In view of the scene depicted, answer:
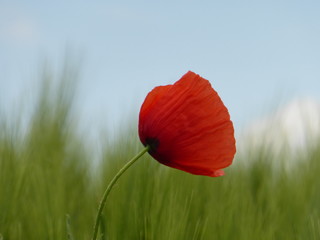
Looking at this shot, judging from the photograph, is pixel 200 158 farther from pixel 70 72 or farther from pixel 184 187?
pixel 70 72

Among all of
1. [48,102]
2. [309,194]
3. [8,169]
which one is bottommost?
[309,194]

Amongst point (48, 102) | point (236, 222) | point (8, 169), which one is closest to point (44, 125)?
point (48, 102)

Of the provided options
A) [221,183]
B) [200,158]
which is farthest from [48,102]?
[200,158]

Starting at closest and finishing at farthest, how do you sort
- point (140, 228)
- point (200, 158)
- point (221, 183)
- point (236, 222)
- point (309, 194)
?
point (200, 158) → point (140, 228) → point (236, 222) → point (221, 183) → point (309, 194)

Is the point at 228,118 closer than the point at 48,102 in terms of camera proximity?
Yes

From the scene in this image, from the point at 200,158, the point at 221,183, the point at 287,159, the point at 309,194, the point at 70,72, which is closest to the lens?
the point at 200,158

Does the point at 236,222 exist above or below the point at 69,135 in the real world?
below
